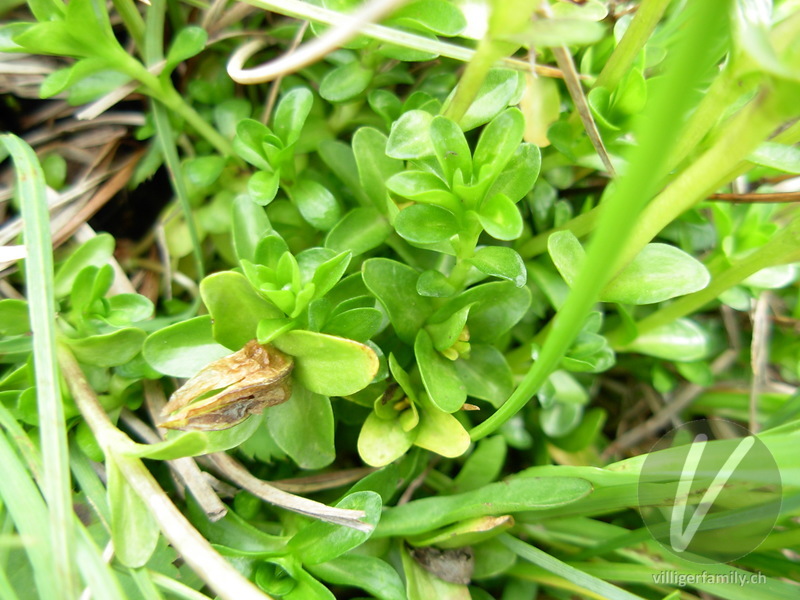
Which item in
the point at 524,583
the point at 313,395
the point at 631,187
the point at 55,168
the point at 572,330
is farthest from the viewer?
the point at 55,168

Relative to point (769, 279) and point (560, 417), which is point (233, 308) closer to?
point (560, 417)

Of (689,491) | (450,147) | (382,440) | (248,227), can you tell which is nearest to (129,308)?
(248,227)

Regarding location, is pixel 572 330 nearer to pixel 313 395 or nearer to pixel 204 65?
pixel 313 395

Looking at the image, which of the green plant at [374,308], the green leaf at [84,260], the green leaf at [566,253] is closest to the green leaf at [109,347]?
the green plant at [374,308]

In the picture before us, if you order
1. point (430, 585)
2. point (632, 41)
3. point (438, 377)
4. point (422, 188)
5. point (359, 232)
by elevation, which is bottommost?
point (430, 585)

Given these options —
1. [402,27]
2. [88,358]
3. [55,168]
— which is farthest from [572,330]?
[55,168]

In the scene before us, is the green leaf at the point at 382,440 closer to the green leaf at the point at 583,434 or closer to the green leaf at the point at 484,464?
the green leaf at the point at 484,464
